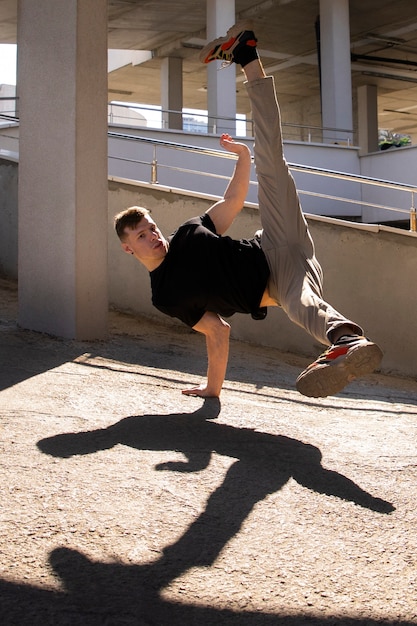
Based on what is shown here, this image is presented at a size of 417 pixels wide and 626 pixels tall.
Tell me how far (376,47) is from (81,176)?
18.7 metres

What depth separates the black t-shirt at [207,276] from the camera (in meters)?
3.99

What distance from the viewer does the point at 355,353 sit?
314 centimetres

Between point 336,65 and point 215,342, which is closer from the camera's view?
point 215,342

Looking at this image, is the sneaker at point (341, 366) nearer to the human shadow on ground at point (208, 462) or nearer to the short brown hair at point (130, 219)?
the human shadow on ground at point (208, 462)

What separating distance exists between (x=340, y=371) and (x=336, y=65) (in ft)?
51.5

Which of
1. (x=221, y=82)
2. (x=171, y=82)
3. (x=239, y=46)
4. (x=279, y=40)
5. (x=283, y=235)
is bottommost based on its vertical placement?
(x=283, y=235)

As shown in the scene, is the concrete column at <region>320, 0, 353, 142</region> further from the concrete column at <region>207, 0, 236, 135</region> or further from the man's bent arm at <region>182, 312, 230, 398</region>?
the man's bent arm at <region>182, 312, 230, 398</region>

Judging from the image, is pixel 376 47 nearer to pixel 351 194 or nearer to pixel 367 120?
pixel 367 120

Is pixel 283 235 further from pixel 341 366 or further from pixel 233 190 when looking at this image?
pixel 341 366

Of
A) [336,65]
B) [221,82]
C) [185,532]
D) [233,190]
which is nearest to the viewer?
[185,532]

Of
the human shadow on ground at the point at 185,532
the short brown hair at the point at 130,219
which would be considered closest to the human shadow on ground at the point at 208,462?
the human shadow on ground at the point at 185,532

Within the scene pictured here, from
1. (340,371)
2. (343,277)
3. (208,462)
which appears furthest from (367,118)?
(208,462)

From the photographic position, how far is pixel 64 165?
6008 mm

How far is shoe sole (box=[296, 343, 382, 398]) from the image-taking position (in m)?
3.13
